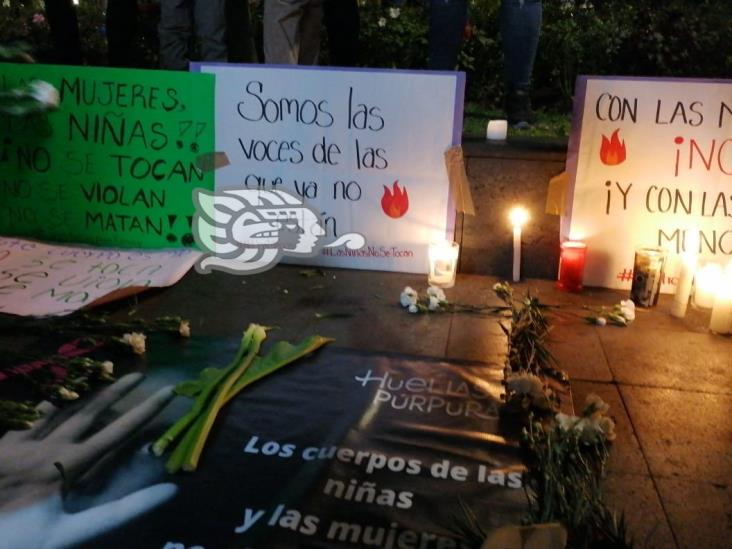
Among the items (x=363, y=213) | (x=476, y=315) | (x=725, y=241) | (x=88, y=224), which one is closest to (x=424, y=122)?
(x=363, y=213)

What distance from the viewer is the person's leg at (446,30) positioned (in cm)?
401

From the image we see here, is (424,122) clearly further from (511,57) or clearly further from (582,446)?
(582,446)

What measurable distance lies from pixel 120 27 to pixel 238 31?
0.71 meters

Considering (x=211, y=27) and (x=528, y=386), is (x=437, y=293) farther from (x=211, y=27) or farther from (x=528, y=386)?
(x=211, y=27)

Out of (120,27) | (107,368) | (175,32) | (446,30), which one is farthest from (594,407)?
(120,27)

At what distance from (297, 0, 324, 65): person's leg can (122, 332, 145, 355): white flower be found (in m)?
2.32

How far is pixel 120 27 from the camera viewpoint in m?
4.73

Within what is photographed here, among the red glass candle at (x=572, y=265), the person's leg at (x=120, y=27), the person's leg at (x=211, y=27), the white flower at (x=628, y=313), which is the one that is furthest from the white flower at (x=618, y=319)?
the person's leg at (x=120, y=27)

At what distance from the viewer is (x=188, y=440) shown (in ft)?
6.54

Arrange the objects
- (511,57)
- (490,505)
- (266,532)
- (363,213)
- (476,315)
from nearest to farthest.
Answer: (266,532) → (490,505) → (476,315) → (363,213) → (511,57)

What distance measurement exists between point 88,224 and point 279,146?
38.1 inches

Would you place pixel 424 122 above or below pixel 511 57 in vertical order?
below

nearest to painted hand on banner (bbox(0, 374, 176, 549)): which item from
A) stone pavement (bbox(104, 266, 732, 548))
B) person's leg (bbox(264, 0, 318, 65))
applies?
stone pavement (bbox(104, 266, 732, 548))

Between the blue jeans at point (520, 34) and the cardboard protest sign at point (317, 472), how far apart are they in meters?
2.09
